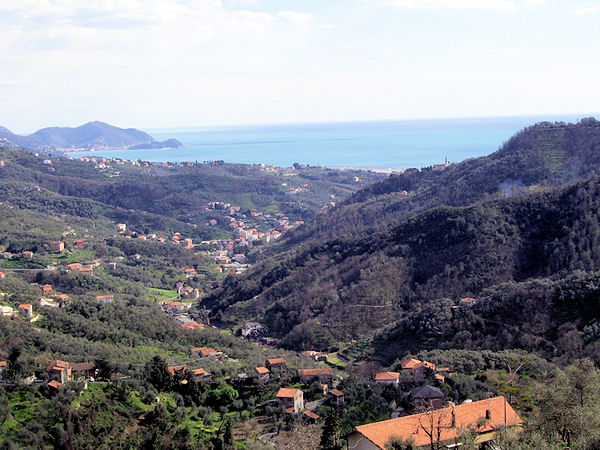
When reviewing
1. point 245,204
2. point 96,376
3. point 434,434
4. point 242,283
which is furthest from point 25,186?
point 434,434

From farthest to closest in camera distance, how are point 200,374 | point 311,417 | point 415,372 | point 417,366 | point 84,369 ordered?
point 200,374, point 417,366, point 415,372, point 84,369, point 311,417

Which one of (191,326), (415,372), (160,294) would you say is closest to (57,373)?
(415,372)

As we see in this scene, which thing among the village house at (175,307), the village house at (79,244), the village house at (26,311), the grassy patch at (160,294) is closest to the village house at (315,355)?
the village house at (26,311)

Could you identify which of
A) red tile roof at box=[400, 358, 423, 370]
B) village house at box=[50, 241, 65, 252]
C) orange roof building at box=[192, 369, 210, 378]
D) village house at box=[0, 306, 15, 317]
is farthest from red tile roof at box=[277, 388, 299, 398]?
village house at box=[50, 241, 65, 252]

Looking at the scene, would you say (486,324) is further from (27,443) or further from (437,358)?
(27,443)

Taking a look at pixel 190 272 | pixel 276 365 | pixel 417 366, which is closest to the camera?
pixel 417 366

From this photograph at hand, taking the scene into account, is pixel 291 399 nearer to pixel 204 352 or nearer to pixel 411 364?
pixel 411 364
